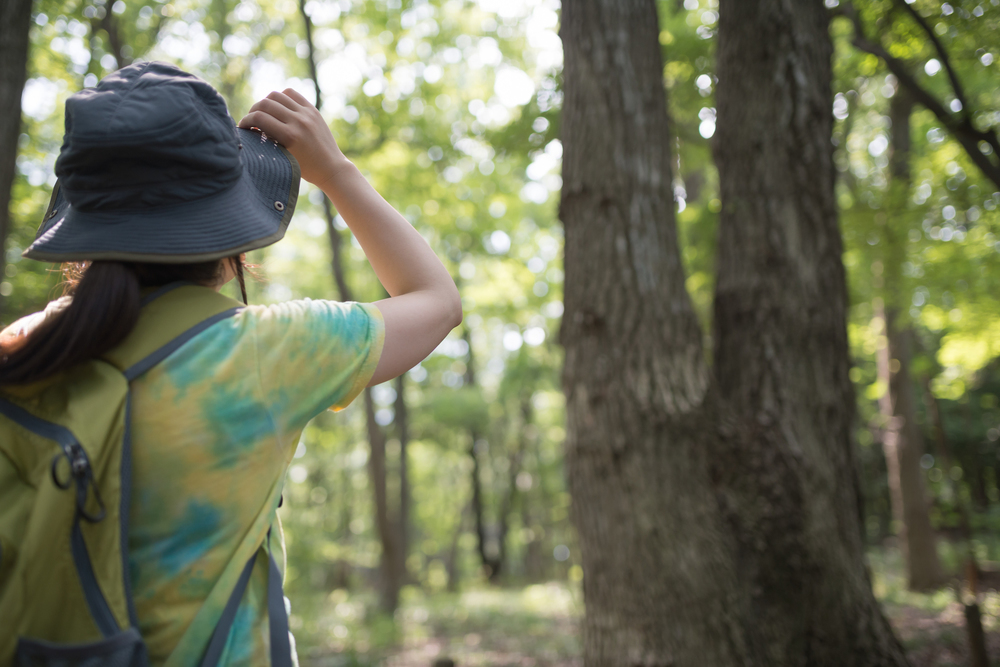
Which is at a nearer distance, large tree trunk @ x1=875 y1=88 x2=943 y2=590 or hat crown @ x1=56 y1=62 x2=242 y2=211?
hat crown @ x1=56 y1=62 x2=242 y2=211

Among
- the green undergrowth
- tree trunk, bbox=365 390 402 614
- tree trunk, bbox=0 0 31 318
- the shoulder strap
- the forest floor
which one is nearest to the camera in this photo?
the shoulder strap

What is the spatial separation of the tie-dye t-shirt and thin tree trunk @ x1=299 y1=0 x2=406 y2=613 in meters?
8.29

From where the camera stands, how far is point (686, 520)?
3.18 m

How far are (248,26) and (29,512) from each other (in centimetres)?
1143

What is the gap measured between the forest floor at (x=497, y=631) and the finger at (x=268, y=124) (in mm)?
6017

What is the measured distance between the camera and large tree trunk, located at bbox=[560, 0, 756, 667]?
3078mm

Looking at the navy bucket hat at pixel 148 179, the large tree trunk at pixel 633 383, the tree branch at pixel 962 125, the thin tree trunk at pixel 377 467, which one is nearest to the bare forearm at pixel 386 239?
the navy bucket hat at pixel 148 179

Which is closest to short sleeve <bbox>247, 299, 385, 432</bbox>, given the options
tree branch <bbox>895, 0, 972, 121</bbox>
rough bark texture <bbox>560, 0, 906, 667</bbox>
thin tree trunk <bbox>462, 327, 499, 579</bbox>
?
rough bark texture <bbox>560, 0, 906, 667</bbox>

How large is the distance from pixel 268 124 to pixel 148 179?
29 cm

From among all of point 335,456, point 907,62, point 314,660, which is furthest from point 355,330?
point 335,456

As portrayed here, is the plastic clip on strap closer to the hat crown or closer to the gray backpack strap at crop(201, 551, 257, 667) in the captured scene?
the gray backpack strap at crop(201, 551, 257, 667)

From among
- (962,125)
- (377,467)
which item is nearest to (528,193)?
(377,467)

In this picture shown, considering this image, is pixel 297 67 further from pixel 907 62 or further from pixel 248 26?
pixel 907 62

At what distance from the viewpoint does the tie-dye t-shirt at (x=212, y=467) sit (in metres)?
0.93
